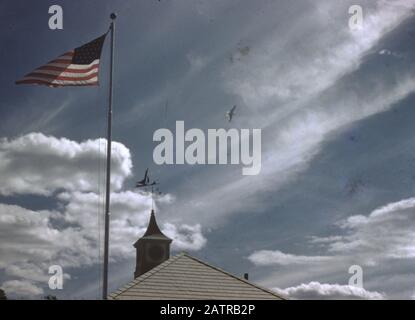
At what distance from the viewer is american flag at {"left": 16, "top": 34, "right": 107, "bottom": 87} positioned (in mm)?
16438

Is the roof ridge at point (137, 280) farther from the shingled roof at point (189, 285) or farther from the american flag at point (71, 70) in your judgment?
the american flag at point (71, 70)

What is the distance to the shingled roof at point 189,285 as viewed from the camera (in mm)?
26219

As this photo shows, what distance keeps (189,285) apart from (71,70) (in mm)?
14304

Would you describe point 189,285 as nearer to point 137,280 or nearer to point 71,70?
point 137,280

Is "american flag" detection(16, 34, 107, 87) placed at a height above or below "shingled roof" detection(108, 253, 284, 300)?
above

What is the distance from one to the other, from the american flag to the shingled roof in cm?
1206

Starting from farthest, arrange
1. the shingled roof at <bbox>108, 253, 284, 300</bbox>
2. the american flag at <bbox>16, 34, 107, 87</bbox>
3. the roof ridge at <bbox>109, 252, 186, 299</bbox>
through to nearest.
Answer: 1. the shingled roof at <bbox>108, 253, 284, 300</bbox>
2. the roof ridge at <bbox>109, 252, 186, 299</bbox>
3. the american flag at <bbox>16, 34, 107, 87</bbox>

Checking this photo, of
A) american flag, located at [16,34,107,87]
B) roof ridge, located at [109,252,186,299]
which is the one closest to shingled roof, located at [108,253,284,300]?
roof ridge, located at [109,252,186,299]

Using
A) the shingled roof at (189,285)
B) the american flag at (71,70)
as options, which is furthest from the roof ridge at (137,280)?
the american flag at (71,70)

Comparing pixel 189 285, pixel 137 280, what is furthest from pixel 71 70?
pixel 189 285

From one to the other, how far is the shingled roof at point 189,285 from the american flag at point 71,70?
1206 centimetres

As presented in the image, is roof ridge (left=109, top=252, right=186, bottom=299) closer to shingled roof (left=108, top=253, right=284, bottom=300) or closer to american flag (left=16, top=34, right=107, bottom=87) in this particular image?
shingled roof (left=108, top=253, right=284, bottom=300)
